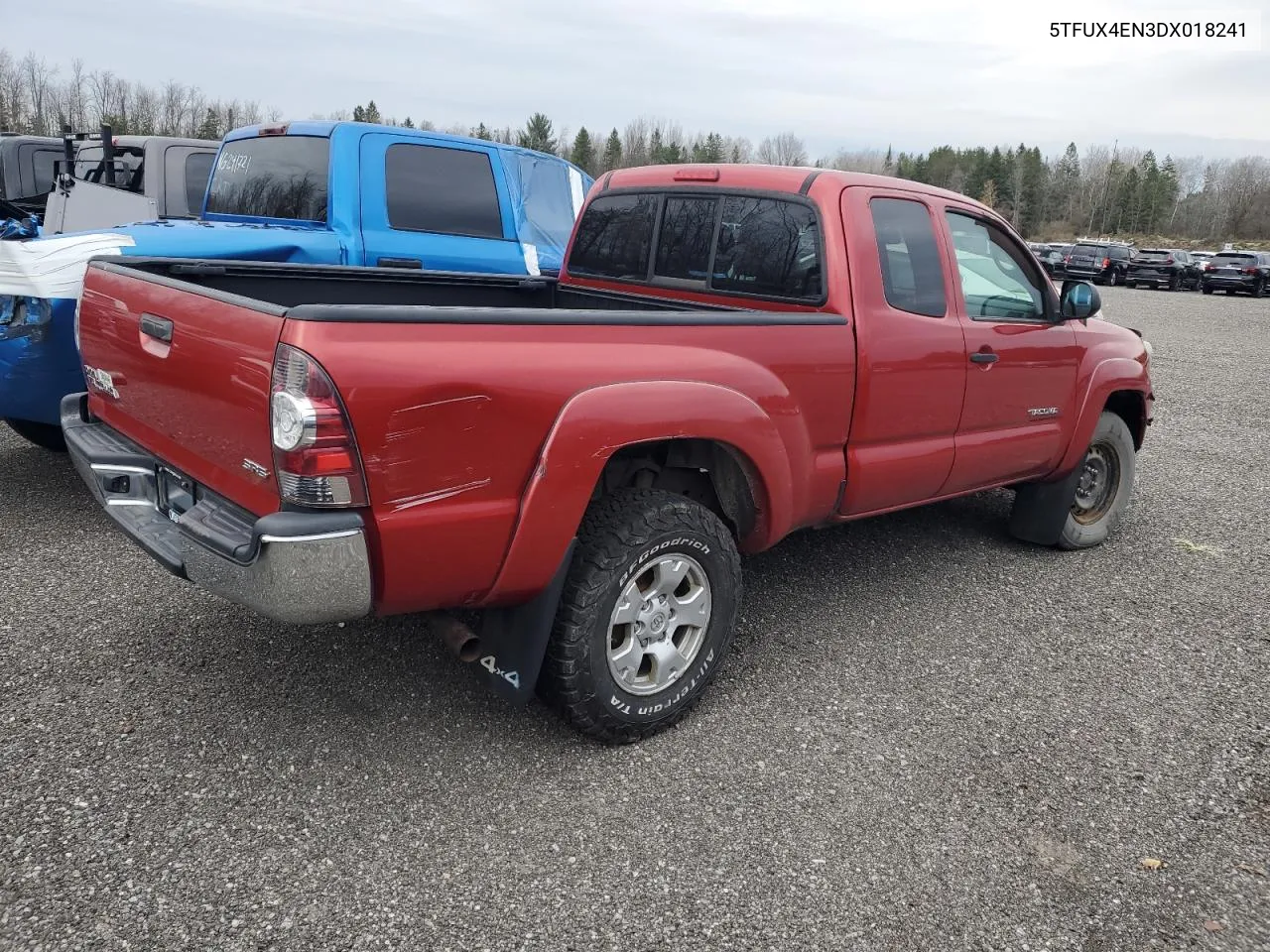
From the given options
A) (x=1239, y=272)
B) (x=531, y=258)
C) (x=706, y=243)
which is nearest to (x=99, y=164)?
(x=531, y=258)

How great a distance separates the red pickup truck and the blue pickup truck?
112 cm

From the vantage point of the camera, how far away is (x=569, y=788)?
2873 mm

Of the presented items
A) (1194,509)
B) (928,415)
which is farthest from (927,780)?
(1194,509)

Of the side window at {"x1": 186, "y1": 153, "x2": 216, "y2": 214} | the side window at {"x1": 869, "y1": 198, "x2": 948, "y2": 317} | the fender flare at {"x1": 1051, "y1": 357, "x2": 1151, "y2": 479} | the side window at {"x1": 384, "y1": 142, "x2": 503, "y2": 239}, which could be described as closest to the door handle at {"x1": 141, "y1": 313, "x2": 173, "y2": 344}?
the side window at {"x1": 869, "y1": 198, "x2": 948, "y2": 317}

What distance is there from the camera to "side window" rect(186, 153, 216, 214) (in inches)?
327

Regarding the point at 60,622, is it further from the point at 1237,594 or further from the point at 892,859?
the point at 1237,594

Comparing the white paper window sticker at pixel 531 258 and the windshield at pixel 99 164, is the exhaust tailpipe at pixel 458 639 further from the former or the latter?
the windshield at pixel 99 164

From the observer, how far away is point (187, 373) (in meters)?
2.68

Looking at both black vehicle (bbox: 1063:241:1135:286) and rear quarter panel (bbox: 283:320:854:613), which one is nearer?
rear quarter panel (bbox: 283:320:854:613)

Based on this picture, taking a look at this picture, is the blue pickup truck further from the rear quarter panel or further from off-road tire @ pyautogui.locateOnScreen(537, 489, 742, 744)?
off-road tire @ pyautogui.locateOnScreen(537, 489, 742, 744)

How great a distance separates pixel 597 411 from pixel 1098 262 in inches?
1385

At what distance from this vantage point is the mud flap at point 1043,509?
5.02 metres

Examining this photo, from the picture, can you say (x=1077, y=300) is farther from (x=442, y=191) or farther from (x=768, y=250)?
(x=442, y=191)

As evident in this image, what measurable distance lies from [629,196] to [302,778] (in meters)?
2.87
